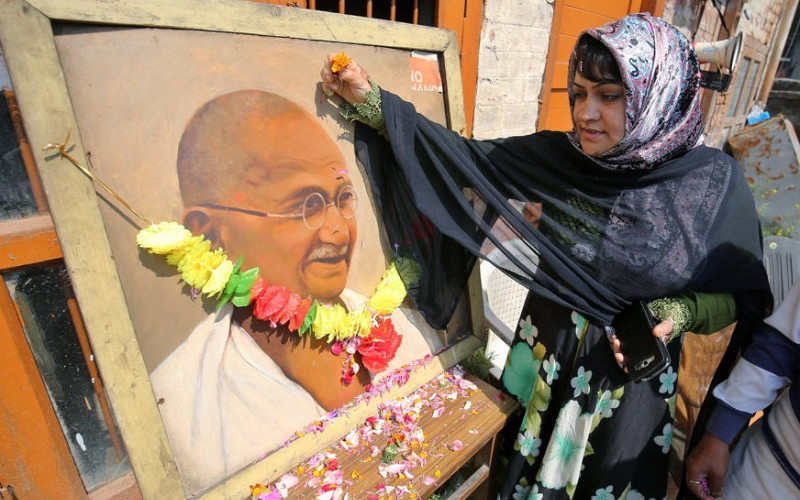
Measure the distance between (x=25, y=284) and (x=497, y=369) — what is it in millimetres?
1810

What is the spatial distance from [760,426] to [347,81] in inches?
61.5

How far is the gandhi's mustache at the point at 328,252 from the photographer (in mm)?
1199

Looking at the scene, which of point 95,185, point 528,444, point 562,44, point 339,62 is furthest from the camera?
point 562,44

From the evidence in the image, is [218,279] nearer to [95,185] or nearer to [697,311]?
[95,185]

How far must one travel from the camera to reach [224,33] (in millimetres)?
993

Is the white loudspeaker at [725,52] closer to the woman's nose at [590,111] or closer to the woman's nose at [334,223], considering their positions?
the woman's nose at [590,111]

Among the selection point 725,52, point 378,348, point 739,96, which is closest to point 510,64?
point 725,52

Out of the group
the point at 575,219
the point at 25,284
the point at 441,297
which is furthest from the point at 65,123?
the point at 575,219

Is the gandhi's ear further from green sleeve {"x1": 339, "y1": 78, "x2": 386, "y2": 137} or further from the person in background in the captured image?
the person in background

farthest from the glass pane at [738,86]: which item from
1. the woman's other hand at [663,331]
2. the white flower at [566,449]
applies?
the white flower at [566,449]

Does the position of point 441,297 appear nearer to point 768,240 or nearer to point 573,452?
point 573,452

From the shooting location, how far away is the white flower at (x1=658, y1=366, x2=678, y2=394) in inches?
55.0

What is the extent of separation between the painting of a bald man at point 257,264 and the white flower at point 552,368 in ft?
2.36

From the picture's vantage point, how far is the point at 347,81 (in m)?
1.17
